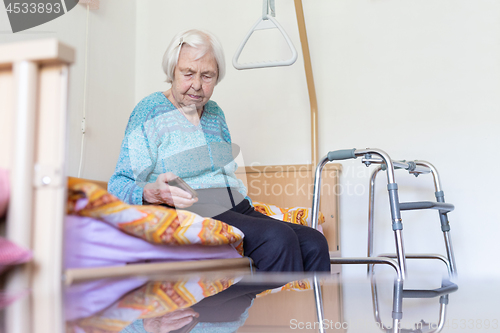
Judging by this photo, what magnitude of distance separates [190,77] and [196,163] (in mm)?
310

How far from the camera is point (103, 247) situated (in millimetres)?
795

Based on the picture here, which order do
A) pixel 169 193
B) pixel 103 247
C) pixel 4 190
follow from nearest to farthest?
pixel 4 190 → pixel 103 247 → pixel 169 193

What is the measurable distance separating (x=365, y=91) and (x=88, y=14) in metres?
1.35

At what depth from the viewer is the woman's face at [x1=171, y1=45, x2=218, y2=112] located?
4.76ft

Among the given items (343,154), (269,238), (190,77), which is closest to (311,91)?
(343,154)

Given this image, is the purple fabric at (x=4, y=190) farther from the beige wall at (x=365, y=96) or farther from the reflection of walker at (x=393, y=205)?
the beige wall at (x=365, y=96)

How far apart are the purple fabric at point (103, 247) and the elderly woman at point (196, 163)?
20 centimetres

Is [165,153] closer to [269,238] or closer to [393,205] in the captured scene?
[269,238]

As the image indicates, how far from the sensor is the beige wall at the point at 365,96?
1955 mm

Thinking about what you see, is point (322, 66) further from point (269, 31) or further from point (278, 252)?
point (278, 252)

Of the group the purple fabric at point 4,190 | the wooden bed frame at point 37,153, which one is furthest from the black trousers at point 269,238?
the purple fabric at point 4,190

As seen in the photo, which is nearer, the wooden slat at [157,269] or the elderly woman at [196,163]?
the wooden slat at [157,269]

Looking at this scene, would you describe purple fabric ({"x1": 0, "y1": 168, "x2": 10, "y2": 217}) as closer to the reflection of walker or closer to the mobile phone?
the mobile phone

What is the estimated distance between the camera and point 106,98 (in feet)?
7.12
